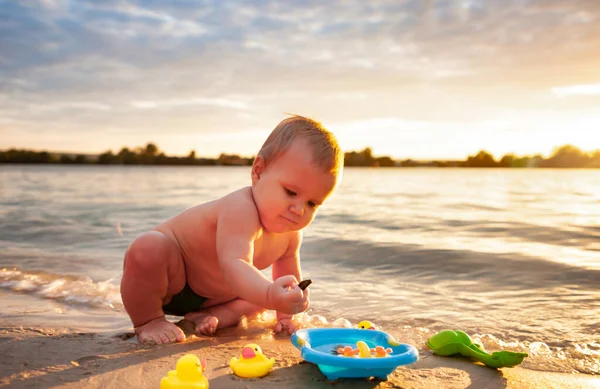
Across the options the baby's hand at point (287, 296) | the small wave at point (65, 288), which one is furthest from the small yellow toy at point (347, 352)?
the small wave at point (65, 288)

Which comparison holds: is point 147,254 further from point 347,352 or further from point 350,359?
point 350,359

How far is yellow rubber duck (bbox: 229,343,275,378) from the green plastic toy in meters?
0.92

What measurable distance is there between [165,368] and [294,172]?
1105 millimetres

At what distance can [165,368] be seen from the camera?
247 centimetres

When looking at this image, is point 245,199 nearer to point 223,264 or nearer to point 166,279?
point 223,264

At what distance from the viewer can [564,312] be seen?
3.94 m

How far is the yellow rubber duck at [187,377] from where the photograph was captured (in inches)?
83.4

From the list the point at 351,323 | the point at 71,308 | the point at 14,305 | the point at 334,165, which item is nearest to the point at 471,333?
the point at 351,323

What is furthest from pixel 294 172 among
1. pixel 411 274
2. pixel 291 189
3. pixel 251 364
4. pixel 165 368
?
pixel 411 274

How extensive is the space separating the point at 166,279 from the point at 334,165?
115 cm

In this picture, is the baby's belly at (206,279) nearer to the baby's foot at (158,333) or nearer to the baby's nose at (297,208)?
the baby's foot at (158,333)

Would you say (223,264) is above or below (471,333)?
above

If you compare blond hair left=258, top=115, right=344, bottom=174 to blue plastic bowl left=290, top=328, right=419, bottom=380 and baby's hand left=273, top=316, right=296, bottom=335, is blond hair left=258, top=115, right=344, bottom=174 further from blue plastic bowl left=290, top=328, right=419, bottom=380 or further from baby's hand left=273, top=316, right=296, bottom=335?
baby's hand left=273, top=316, right=296, bottom=335

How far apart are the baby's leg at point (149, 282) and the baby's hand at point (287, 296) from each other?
0.72 meters
